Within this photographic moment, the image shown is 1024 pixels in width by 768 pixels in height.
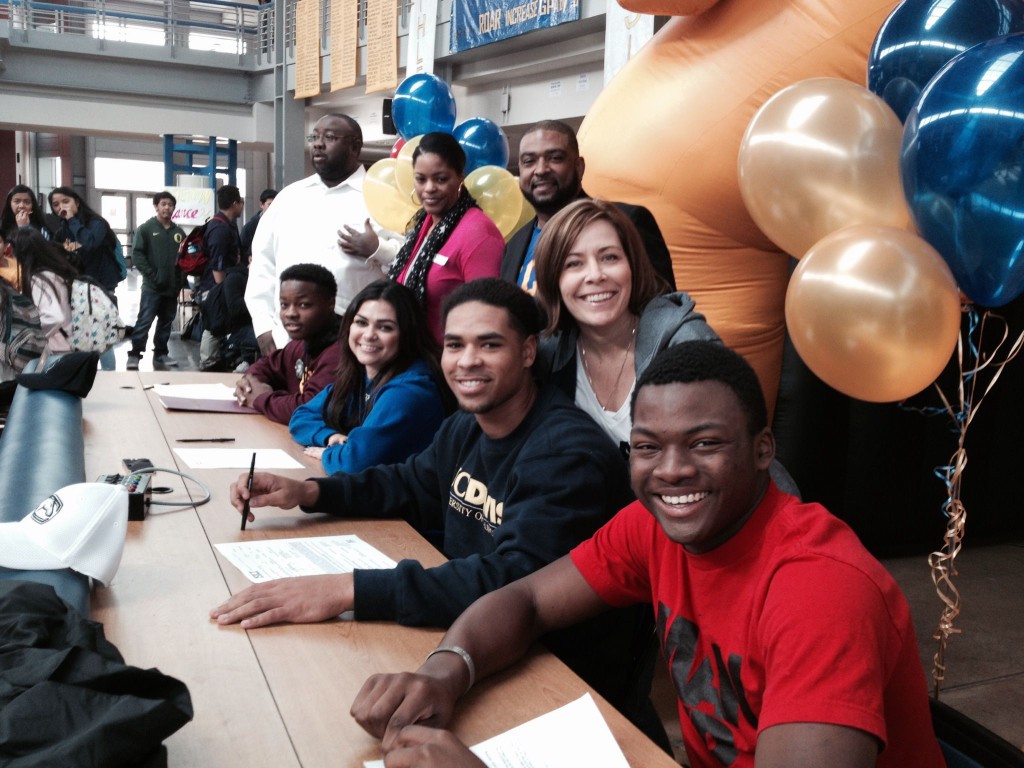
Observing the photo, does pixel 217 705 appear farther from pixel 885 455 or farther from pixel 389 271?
pixel 885 455

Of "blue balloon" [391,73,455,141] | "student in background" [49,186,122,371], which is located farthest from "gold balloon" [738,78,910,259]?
"student in background" [49,186,122,371]

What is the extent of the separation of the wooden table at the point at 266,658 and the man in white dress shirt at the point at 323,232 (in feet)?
5.94

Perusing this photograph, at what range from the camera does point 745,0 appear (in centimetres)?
241

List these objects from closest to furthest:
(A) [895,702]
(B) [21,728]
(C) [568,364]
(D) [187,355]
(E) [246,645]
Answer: (B) [21,728] < (A) [895,702] < (E) [246,645] < (C) [568,364] < (D) [187,355]

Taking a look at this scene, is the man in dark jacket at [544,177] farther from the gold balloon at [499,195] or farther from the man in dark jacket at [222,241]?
the man in dark jacket at [222,241]

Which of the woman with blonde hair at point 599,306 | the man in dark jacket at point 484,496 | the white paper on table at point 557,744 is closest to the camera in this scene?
the white paper on table at point 557,744

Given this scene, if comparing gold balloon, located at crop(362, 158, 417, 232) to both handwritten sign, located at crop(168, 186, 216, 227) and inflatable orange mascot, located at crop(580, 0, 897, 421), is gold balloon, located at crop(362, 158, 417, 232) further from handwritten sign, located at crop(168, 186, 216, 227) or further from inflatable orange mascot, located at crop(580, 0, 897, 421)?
handwritten sign, located at crop(168, 186, 216, 227)

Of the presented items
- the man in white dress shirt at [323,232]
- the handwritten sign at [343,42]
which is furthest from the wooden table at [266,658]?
the handwritten sign at [343,42]

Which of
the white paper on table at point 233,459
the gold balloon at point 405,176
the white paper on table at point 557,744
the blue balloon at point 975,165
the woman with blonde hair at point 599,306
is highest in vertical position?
the gold balloon at point 405,176

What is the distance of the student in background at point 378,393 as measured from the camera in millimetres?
2326

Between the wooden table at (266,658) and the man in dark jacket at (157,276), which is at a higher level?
the man in dark jacket at (157,276)

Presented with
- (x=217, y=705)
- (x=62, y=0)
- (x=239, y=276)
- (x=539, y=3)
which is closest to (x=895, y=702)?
(x=217, y=705)

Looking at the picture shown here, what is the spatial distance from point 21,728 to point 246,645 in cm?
42

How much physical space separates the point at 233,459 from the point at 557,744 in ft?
4.91
